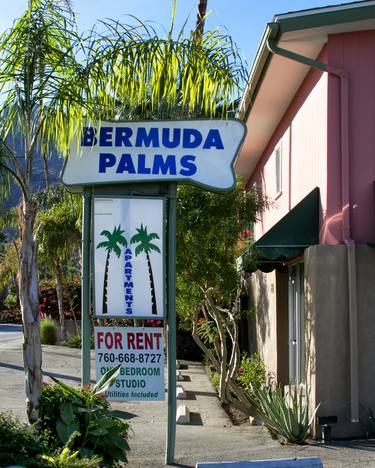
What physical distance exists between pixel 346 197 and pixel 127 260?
306cm

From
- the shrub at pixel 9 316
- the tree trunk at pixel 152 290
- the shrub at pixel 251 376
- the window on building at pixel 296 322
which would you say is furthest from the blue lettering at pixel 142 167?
the shrub at pixel 9 316

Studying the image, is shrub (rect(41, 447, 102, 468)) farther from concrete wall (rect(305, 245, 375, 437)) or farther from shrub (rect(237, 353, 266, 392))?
shrub (rect(237, 353, 266, 392))

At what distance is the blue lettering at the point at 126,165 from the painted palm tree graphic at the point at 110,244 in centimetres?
63

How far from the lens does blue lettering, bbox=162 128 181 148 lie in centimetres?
787

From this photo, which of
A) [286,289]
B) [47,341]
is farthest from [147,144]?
[47,341]

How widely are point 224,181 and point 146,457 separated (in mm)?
3259

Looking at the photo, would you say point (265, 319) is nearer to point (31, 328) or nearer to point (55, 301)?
point (31, 328)

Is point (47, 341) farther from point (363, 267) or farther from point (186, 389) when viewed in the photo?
point (363, 267)

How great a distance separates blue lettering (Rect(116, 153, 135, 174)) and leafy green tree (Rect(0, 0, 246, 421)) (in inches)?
21.1

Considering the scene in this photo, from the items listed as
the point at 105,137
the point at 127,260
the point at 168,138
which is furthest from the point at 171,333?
the point at 105,137

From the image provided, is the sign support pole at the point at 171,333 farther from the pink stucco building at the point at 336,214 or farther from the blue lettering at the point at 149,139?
the pink stucco building at the point at 336,214

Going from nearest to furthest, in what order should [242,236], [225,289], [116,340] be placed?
[116,340], [225,289], [242,236]

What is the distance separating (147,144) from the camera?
25.8ft

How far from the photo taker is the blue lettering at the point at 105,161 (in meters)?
7.84
